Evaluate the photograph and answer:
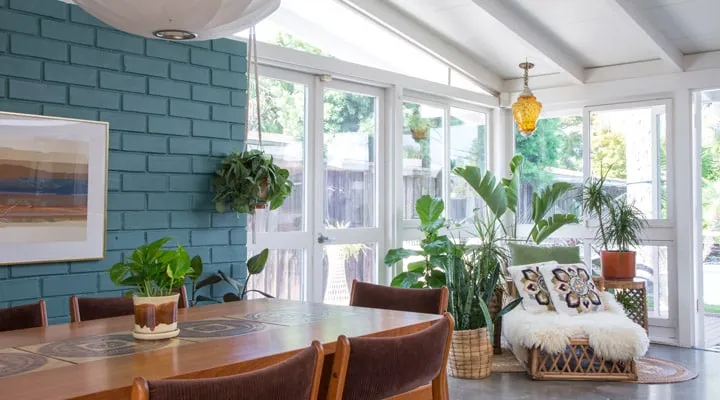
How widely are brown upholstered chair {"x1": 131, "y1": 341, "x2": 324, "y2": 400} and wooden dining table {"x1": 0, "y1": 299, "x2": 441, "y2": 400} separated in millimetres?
278

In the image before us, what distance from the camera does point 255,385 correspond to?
143 centimetres

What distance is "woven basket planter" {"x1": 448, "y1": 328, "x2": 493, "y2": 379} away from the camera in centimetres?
481

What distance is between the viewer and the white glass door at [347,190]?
212 inches

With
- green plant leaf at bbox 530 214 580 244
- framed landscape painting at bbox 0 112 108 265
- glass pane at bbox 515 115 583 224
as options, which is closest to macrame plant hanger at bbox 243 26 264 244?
framed landscape painting at bbox 0 112 108 265

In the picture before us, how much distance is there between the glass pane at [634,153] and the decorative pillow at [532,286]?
142 cm

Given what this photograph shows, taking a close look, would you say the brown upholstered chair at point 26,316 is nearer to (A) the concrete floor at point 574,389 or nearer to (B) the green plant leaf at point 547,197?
(A) the concrete floor at point 574,389

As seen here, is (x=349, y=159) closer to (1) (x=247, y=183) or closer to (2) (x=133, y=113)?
(1) (x=247, y=183)

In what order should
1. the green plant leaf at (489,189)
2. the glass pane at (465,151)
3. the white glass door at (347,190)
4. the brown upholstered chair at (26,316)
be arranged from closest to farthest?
the brown upholstered chair at (26,316), the white glass door at (347,190), the green plant leaf at (489,189), the glass pane at (465,151)

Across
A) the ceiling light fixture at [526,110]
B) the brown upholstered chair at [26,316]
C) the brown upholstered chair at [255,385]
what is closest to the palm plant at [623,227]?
the ceiling light fixture at [526,110]

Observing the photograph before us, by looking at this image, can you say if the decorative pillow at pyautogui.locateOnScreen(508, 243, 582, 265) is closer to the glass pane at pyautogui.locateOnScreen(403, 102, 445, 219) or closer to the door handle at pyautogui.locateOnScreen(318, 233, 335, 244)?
the glass pane at pyautogui.locateOnScreen(403, 102, 445, 219)

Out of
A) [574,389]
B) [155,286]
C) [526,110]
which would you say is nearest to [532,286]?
[574,389]

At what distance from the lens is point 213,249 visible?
442 cm

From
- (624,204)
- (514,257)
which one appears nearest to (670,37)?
(624,204)

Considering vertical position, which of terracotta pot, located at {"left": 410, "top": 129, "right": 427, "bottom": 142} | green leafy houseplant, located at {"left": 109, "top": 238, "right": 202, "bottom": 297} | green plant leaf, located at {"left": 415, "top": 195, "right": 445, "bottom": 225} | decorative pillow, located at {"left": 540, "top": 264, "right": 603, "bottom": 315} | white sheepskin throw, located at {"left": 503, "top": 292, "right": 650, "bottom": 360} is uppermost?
terracotta pot, located at {"left": 410, "top": 129, "right": 427, "bottom": 142}
